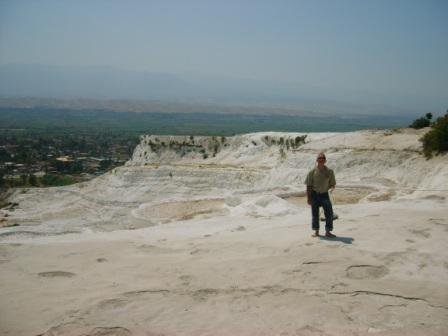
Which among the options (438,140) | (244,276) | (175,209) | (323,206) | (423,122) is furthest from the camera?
(423,122)

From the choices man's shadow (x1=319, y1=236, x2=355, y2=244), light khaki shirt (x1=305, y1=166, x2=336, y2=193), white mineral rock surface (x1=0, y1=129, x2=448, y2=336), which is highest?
light khaki shirt (x1=305, y1=166, x2=336, y2=193)

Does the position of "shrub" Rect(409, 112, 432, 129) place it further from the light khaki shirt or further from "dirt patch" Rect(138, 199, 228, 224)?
the light khaki shirt

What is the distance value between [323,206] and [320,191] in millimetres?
284

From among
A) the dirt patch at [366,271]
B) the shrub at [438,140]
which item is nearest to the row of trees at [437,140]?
the shrub at [438,140]

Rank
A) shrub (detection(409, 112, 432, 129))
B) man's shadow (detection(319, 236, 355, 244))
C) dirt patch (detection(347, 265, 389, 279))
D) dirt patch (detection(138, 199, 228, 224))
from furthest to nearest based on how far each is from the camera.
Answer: shrub (detection(409, 112, 432, 129)) < dirt patch (detection(138, 199, 228, 224)) < man's shadow (detection(319, 236, 355, 244)) < dirt patch (detection(347, 265, 389, 279))

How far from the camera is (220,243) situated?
9430mm

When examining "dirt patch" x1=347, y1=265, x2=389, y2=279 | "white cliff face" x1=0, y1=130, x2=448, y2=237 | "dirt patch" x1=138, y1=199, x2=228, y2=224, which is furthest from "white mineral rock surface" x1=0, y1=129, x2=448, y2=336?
"dirt patch" x1=138, y1=199, x2=228, y2=224

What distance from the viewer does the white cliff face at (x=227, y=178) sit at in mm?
18172

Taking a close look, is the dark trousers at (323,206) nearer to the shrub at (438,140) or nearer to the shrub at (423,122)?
the shrub at (438,140)

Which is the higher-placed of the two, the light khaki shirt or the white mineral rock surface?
the light khaki shirt

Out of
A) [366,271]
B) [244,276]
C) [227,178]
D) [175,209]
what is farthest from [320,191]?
[227,178]

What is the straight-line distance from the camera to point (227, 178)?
110 feet

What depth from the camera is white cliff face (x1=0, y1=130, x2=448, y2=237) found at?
59.6 feet

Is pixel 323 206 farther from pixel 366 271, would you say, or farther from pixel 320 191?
pixel 366 271
